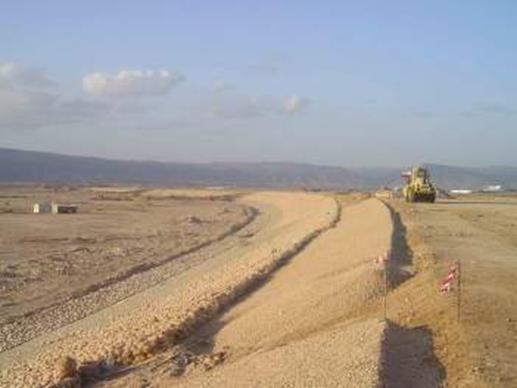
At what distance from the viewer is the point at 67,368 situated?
16.0 metres

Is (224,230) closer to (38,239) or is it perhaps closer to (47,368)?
(38,239)

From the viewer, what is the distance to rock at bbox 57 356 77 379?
15.8 metres

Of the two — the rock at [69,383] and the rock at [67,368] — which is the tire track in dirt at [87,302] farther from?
the rock at [69,383]

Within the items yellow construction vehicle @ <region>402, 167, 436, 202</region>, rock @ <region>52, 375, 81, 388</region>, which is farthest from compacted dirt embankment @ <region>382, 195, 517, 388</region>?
yellow construction vehicle @ <region>402, 167, 436, 202</region>

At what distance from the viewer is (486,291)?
61.8 feet

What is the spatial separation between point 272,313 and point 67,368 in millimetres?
5153

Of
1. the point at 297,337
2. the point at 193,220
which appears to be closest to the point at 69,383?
the point at 297,337

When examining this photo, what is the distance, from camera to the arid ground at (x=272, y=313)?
13.6 m

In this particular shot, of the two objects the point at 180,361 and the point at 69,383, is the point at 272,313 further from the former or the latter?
the point at 69,383

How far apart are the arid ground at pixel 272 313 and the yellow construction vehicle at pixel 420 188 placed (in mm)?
24425

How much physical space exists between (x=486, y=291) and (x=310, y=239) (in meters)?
22.1

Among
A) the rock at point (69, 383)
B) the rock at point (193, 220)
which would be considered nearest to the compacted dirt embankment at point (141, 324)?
the rock at point (69, 383)

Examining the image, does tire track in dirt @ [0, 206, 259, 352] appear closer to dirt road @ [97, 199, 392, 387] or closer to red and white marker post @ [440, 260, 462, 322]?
dirt road @ [97, 199, 392, 387]

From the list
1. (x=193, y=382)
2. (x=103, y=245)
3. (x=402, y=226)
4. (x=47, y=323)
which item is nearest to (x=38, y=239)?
(x=103, y=245)
